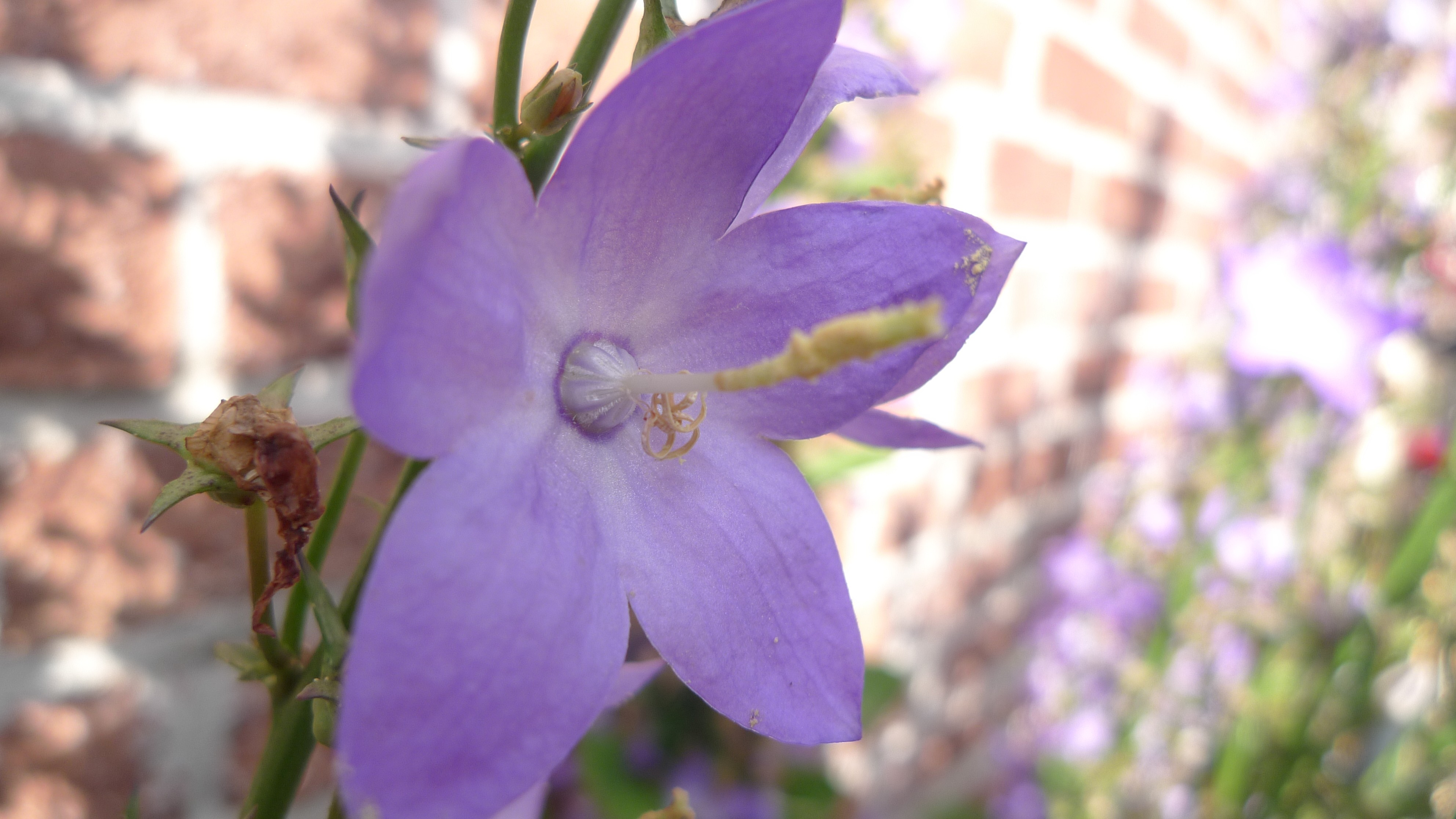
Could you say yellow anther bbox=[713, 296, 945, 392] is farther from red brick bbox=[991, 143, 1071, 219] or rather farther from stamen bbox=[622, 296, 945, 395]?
red brick bbox=[991, 143, 1071, 219]

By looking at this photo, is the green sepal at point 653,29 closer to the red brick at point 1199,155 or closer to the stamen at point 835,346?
the stamen at point 835,346

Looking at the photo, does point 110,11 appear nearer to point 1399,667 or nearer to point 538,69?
point 538,69

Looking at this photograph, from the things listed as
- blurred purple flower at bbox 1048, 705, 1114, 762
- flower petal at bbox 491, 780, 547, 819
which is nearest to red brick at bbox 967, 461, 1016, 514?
blurred purple flower at bbox 1048, 705, 1114, 762

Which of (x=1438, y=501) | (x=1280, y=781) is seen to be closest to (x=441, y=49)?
(x=1438, y=501)

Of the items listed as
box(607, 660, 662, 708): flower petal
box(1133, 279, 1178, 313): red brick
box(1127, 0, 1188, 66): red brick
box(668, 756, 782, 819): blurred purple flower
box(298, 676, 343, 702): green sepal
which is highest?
box(1127, 0, 1188, 66): red brick

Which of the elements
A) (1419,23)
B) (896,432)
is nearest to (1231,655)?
(1419,23)

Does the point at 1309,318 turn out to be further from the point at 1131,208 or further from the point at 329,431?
the point at 329,431
